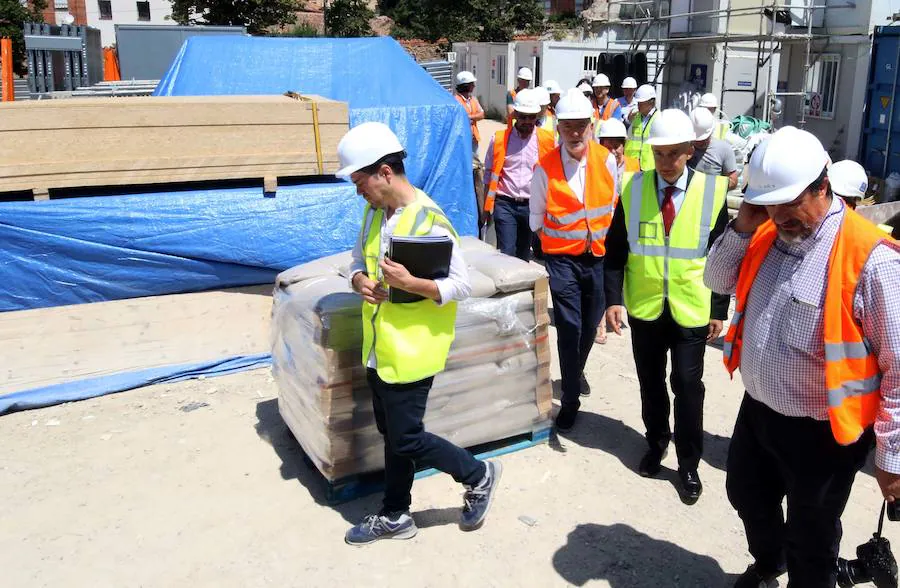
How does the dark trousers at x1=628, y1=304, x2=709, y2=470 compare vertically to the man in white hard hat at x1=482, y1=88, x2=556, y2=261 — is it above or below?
below

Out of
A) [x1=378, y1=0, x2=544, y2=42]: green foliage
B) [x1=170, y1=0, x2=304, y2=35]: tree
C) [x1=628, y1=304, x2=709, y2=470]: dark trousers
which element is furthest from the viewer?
[x1=378, y1=0, x2=544, y2=42]: green foliage

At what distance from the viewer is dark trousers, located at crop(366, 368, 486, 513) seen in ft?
11.3

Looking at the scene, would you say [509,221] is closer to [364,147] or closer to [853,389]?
[364,147]

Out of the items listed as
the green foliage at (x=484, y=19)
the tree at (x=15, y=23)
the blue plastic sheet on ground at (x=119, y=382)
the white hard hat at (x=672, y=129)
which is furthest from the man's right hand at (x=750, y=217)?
the tree at (x=15, y=23)

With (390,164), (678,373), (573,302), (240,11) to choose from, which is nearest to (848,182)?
(678,373)

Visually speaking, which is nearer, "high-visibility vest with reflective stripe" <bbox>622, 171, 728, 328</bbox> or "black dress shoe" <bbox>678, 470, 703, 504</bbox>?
"high-visibility vest with reflective stripe" <bbox>622, 171, 728, 328</bbox>

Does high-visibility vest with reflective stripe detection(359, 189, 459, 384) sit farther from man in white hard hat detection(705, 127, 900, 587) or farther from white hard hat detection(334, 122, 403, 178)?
man in white hard hat detection(705, 127, 900, 587)

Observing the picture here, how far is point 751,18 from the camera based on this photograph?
20062mm

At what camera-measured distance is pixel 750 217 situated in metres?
2.88

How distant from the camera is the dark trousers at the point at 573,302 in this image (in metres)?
4.73

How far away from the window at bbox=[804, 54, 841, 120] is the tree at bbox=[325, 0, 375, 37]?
3129 centimetres

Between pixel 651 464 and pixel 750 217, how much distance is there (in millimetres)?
1879

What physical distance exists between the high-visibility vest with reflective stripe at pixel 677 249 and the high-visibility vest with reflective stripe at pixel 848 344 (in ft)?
4.61

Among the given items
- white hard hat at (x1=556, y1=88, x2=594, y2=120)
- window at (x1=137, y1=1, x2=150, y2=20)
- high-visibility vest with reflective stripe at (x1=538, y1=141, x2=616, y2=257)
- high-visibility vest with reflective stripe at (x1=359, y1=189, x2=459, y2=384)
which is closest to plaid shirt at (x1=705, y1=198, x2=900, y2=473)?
high-visibility vest with reflective stripe at (x1=359, y1=189, x2=459, y2=384)
